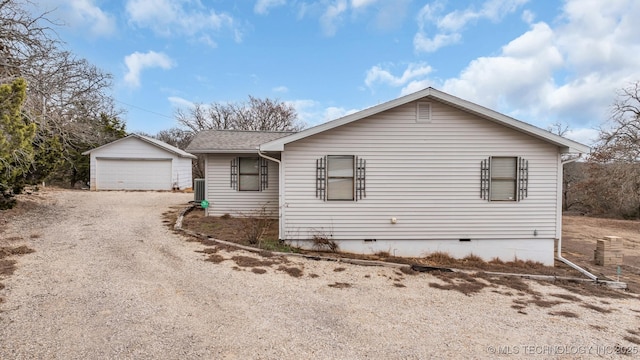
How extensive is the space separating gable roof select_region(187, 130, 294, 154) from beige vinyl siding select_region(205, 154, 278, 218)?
411 mm

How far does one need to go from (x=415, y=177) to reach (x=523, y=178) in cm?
283

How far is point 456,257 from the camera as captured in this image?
25.2 ft

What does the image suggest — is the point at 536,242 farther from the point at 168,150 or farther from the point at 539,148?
the point at 168,150

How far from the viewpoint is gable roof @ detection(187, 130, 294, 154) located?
32.6 feet

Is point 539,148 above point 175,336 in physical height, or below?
above

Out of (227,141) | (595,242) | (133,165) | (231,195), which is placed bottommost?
(595,242)

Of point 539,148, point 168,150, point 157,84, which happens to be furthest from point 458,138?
point 157,84

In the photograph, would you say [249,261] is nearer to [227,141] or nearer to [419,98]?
[419,98]

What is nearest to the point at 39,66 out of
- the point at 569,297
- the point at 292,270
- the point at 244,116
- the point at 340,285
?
the point at 292,270

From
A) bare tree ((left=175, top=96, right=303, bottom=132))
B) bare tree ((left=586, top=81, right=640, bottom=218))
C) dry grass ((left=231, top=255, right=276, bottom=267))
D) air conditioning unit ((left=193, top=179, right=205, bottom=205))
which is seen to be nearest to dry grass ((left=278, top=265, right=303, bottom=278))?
dry grass ((left=231, top=255, right=276, bottom=267))

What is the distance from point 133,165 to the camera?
18.9 metres

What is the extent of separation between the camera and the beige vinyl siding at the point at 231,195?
10.4 meters

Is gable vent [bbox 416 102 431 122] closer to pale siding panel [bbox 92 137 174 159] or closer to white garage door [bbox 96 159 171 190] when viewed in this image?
white garage door [bbox 96 159 171 190]

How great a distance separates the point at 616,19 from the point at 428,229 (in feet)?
42.9
